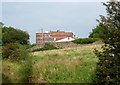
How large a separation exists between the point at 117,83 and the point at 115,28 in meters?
1.86

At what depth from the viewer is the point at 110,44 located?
6344 mm

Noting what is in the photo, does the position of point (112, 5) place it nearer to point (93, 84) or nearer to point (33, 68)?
point (93, 84)

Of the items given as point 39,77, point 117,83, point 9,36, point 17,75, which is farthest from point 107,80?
point 9,36

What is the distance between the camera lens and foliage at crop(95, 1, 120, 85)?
5979 mm

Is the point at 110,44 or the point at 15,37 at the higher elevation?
the point at 15,37

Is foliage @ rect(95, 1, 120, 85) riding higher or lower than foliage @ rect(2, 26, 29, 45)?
lower

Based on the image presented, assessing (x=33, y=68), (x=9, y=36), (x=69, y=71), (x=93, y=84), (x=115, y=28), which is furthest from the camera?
(x=9, y=36)

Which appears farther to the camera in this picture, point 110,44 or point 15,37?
point 15,37

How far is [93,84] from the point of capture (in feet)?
23.7

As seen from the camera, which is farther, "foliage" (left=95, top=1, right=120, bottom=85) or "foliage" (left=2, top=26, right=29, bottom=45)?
"foliage" (left=2, top=26, right=29, bottom=45)

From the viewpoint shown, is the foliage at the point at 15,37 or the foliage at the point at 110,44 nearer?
the foliage at the point at 110,44

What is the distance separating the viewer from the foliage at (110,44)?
598cm

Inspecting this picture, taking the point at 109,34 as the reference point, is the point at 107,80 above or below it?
below

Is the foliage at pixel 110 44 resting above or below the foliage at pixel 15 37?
below
